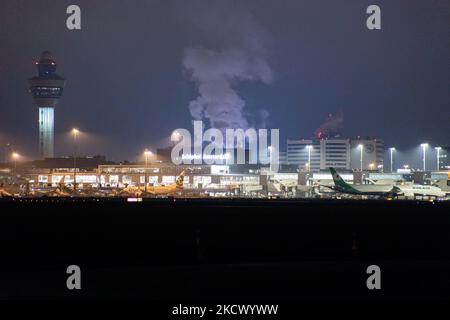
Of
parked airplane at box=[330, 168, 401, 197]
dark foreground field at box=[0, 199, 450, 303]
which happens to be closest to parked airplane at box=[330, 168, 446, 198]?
parked airplane at box=[330, 168, 401, 197]

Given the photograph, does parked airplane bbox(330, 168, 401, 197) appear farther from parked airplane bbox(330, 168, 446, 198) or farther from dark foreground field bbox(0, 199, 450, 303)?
dark foreground field bbox(0, 199, 450, 303)

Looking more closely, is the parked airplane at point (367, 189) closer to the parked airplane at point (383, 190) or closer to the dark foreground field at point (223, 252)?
the parked airplane at point (383, 190)

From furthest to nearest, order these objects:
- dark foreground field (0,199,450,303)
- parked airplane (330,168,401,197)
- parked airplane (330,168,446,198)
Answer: parked airplane (330,168,401,197), parked airplane (330,168,446,198), dark foreground field (0,199,450,303)

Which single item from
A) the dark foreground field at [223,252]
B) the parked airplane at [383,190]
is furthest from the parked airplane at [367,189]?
the dark foreground field at [223,252]

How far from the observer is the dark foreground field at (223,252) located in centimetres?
3219

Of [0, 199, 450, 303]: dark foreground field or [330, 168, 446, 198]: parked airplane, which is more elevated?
[330, 168, 446, 198]: parked airplane

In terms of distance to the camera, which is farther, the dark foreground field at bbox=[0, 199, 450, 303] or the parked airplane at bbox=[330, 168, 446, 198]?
the parked airplane at bbox=[330, 168, 446, 198]

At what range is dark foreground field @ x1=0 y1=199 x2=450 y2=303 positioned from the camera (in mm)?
32188

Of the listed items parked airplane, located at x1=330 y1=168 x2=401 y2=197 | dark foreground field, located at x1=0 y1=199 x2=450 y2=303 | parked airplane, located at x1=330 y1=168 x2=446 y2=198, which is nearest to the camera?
dark foreground field, located at x1=0 y1=199 x2=450 y2=303

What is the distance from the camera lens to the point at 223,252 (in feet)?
146
